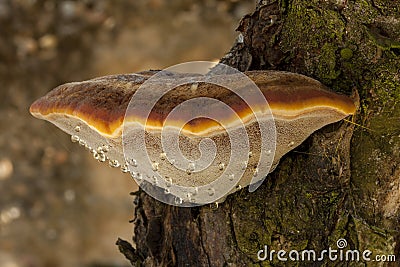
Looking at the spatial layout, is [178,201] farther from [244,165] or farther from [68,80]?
[68,80]

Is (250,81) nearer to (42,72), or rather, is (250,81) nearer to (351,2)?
(351,2)

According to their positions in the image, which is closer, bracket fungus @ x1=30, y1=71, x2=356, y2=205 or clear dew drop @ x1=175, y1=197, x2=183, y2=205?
bracket fungus @ x1=30, y1=71, x2=356, y2=205

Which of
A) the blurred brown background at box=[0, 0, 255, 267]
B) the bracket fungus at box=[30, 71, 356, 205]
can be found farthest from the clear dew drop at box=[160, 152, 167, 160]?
the blurred brown background at box=[0, 0, 255, 267]

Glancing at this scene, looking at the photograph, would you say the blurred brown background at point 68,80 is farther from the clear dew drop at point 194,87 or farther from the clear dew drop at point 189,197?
the clear dew drop at point 194,87

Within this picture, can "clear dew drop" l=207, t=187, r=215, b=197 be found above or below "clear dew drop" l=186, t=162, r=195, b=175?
above

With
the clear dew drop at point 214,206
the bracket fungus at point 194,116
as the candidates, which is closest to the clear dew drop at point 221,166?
the bracket fungus at point 194,116

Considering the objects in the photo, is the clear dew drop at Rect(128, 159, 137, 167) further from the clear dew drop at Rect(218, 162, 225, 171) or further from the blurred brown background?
the blurred brown background
